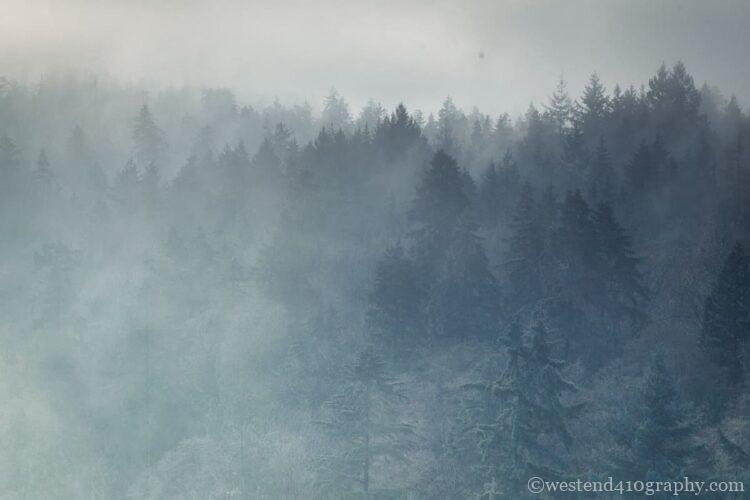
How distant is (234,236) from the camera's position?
2704 inches

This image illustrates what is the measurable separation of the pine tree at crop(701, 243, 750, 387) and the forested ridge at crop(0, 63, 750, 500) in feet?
0.45

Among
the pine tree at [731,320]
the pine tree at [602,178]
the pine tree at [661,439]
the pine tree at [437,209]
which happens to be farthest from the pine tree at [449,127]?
the pine tree at [661,439]

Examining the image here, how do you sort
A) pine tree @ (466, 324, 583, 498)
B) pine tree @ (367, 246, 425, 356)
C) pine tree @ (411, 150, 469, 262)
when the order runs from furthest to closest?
pine tree @ (411, 150, 469, 262) < pine tree @ (367, 246, 425, 356) < pine tree @ (466, 324, 583, 498)

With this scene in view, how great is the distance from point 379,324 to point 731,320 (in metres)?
24.1

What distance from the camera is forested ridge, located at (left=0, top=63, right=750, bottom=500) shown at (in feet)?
115

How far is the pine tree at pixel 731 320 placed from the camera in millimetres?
40188

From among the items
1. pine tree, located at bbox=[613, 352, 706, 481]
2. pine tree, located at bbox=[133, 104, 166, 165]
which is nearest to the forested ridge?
pine tree, located at bbox=[613, 352, 706, 481]

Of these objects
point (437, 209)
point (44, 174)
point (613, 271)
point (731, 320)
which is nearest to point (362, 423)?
point (613, 271)

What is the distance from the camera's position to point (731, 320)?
40.2 meters

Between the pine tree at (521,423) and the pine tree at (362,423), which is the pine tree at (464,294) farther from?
the pine tree at (521,423)

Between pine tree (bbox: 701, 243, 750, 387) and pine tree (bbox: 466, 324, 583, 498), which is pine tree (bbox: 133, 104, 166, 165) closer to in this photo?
pine tree (bbox: 701, 243, 750, 387)

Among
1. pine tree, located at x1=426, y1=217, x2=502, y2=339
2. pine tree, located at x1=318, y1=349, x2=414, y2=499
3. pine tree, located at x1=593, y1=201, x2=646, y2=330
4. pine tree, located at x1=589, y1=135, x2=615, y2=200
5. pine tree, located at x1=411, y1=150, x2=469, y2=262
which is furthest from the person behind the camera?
pine tree, located at x1=589, y1=135, x2=615, y2=200

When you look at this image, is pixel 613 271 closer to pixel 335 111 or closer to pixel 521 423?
pixel 521 423

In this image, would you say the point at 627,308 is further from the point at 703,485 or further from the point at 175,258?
the point at 175,258
